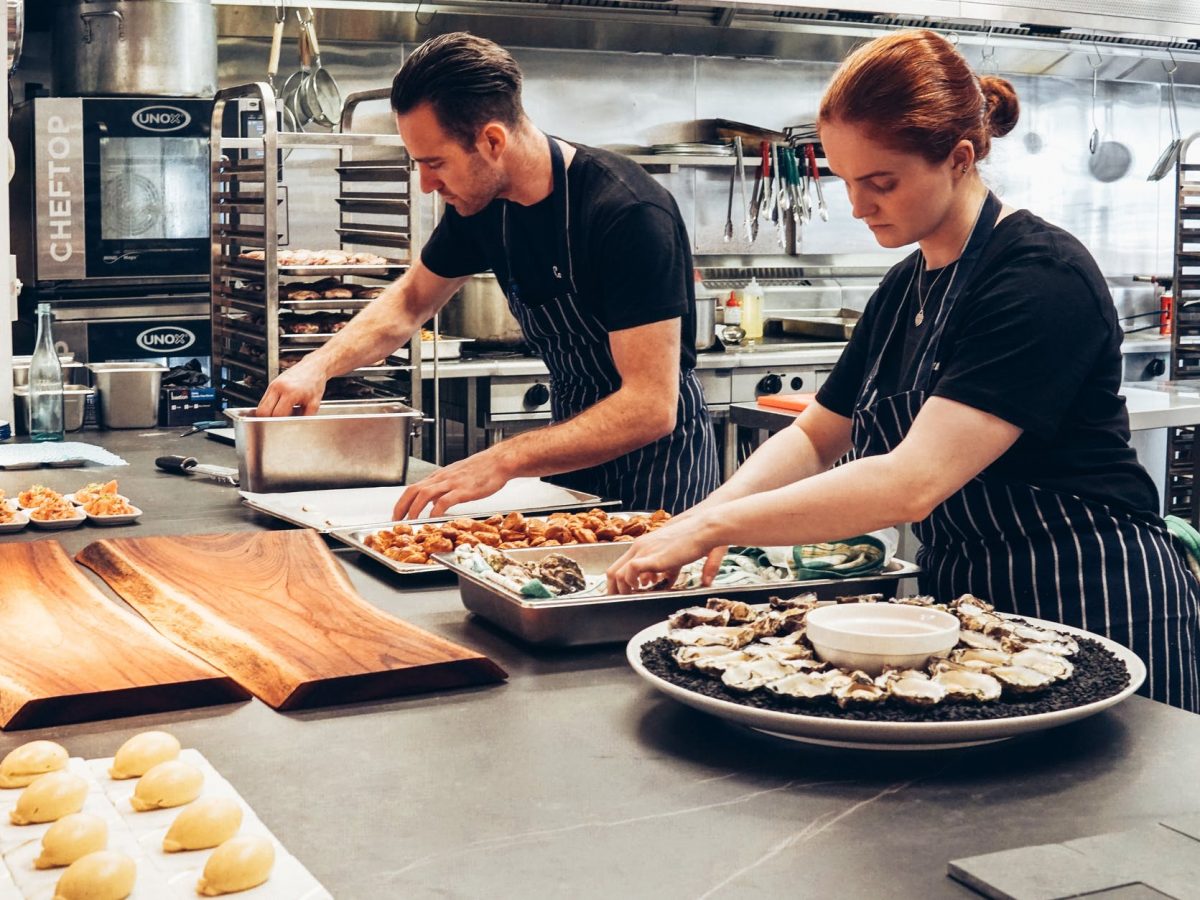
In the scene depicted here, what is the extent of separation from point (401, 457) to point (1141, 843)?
198 centimetres

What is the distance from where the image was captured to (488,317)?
537 centimetres

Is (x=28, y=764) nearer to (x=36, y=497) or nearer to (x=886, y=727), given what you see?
(x=886, y=727)

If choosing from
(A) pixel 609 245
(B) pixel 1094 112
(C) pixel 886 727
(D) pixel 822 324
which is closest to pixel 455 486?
(A) pixel 609 245

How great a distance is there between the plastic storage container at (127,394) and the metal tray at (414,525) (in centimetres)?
160

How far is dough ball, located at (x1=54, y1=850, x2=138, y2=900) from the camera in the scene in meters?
0.98

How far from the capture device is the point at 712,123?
252 inches

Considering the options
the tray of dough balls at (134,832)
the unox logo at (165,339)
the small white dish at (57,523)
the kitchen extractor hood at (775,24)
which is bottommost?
the tray of dough balls at (134,832)

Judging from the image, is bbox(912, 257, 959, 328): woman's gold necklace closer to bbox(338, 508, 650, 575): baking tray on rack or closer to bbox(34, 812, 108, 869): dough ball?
bbox(338, 508, 650, 575): baking tray on rack

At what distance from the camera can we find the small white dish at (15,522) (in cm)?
243

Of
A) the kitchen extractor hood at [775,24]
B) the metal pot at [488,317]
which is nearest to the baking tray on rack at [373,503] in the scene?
the metal pot at [488,317]

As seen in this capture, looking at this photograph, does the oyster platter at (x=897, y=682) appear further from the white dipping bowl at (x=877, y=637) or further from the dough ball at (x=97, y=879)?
the dough ball at (x=97, y=879)

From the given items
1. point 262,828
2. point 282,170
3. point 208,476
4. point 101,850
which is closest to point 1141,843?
point 262,828

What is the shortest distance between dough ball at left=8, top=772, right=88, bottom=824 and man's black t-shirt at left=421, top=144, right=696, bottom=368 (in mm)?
1609

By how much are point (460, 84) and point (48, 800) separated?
1721 millimetres
